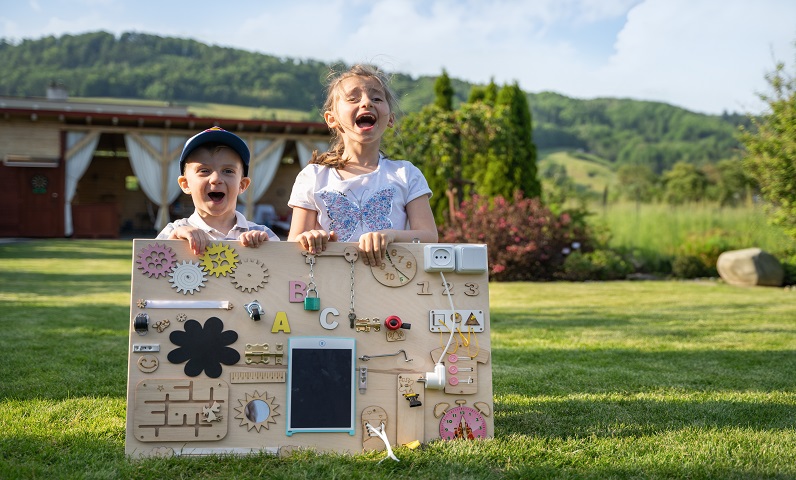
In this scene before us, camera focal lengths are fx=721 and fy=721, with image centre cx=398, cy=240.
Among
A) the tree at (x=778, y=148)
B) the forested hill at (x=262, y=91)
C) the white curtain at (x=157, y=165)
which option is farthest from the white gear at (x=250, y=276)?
the forested hill at (x=262, y=91)

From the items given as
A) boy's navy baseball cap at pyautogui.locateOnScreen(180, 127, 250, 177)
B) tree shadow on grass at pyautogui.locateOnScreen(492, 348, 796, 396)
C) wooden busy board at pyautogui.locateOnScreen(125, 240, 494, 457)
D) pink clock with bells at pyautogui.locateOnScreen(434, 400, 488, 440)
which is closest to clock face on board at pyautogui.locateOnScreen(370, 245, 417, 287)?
wooden busy board at pyautogui.locateOnScreen(125, 240, 494, 457)

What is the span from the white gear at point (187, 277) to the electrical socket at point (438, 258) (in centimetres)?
79

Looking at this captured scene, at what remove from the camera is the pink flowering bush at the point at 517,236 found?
11.0m

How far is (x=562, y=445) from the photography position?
8.43 feet

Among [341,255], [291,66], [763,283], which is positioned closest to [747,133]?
[763,283]

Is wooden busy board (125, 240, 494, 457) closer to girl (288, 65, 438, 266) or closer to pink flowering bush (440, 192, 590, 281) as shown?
girl (288, 65, 438, 266)

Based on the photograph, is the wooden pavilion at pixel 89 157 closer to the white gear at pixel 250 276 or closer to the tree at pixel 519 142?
the tree at pixel 519 142

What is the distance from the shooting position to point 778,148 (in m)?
8.13

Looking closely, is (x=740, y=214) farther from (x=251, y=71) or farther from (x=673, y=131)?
(x=251, y=71)

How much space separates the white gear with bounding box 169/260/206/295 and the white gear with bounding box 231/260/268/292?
0.11 metres

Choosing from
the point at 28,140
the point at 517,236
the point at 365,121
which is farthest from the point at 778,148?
the point at 28,140

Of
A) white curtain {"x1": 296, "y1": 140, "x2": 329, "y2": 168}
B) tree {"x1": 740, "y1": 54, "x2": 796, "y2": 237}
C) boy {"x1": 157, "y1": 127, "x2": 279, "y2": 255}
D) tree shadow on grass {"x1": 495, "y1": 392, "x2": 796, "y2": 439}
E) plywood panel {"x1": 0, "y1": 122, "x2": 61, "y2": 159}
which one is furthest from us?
white curtain {"x1": 296, "y1": 140, "x2": 329, "y2": 168}

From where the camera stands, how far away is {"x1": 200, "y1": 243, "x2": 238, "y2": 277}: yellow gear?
2.51m

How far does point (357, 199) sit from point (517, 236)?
8.41 m
